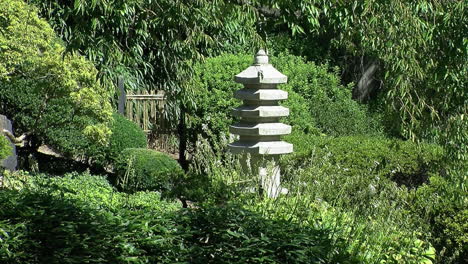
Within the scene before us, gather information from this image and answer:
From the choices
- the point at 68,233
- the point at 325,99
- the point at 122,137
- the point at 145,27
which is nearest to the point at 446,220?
the point at 145,27

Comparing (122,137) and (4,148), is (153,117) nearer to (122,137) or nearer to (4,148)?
(122,137)

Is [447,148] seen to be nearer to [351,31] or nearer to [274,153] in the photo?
[351,31]

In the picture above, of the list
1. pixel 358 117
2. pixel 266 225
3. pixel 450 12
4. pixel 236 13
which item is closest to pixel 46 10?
pixel 358 117

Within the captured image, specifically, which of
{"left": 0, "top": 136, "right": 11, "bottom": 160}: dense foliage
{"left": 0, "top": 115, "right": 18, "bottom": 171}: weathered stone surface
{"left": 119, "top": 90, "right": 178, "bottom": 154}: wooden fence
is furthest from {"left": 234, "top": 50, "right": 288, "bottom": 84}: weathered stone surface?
{"left": 119, "top": 90, "right": 178, "bottom": 154}: wooden fence

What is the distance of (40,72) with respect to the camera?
10922 millimetres

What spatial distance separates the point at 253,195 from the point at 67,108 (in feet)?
18.3

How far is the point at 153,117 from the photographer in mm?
15789

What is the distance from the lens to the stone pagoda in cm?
783

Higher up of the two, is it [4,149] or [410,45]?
[410,45]

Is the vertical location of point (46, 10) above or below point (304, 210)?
above

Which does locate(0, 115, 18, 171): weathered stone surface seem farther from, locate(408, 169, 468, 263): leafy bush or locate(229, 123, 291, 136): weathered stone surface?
locate(408, 169, 468, 263): leafy bush

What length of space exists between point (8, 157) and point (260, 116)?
4339mm

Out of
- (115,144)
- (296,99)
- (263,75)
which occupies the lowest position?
(115,144)

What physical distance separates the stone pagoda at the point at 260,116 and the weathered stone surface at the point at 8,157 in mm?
3966
